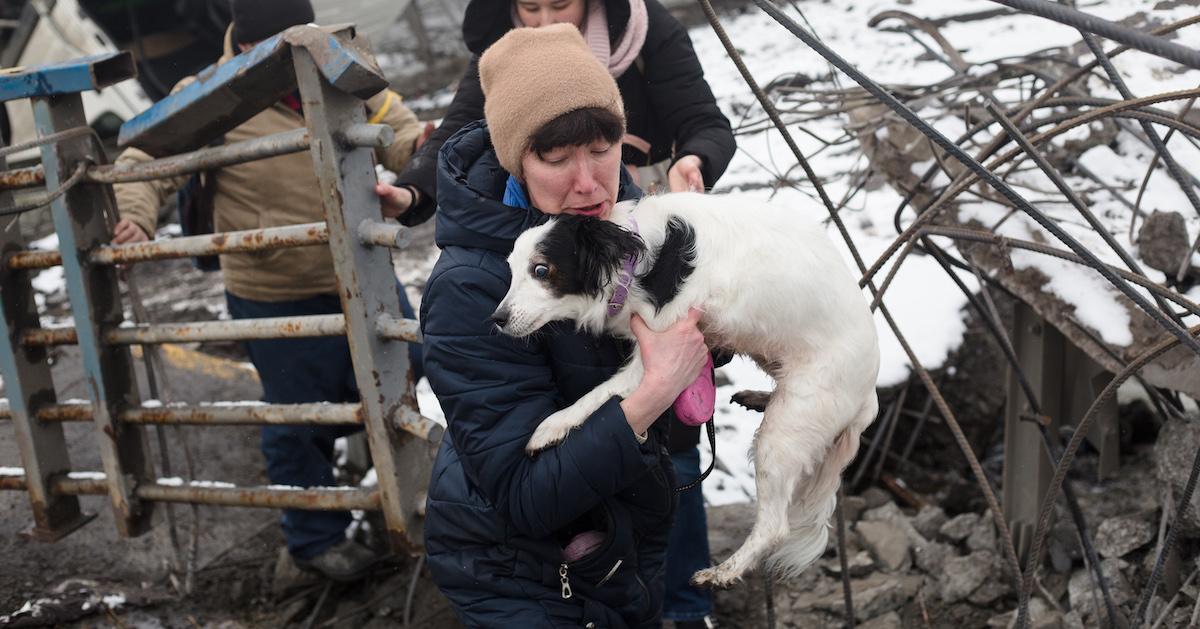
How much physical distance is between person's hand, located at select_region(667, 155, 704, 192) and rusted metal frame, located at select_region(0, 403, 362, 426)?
4.00 feet

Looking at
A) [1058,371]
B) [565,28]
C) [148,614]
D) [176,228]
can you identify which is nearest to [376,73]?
[565,28]

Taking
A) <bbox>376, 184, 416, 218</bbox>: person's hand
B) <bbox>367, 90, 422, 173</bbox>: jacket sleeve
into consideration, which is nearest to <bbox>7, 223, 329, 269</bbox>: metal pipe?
<bbox>376, 184, 416, 218</bbox>: person's hand

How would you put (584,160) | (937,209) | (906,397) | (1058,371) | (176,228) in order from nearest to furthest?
(584,160), (937,209), (1058,371), (906,397), (176,228)

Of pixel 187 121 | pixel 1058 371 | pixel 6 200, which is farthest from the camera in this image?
pixel 1058 371

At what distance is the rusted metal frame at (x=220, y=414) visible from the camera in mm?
3193

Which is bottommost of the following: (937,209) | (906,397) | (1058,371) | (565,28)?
(906,397)

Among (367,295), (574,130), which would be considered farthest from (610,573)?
(367,295)

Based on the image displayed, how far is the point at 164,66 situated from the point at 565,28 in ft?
28.0

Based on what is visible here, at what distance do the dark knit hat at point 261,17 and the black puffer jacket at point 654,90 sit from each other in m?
0.87

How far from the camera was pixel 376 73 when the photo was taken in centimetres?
292

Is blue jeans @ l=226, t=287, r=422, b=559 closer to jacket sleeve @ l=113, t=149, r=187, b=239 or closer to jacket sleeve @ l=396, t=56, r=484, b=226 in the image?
jacket sleeve @ l=113, t=149, r=187, b=239

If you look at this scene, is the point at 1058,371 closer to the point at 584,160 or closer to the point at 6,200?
the point at 584,160

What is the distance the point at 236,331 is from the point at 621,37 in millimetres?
1486

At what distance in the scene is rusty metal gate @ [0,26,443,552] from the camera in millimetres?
2955
